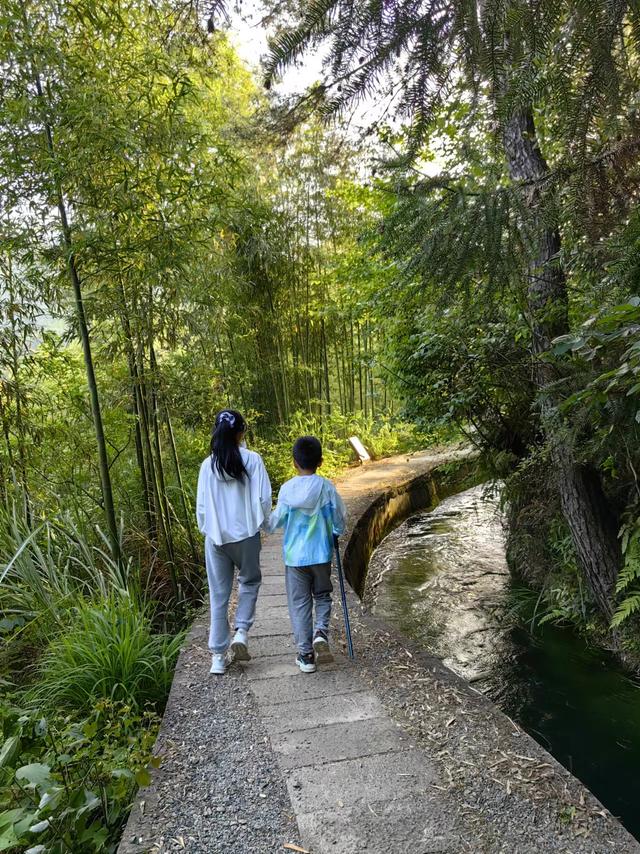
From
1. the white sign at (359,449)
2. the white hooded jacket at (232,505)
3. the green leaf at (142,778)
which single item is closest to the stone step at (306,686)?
the white hooded jacket at (232,505)

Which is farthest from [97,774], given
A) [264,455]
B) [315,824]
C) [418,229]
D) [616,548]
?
[264,455]

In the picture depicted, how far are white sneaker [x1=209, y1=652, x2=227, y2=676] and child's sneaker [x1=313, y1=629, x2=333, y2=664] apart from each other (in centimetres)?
45

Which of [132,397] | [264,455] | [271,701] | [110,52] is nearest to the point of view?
[271,701]

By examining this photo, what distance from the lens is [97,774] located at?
186cm

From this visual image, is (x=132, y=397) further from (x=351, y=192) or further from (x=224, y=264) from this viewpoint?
(x=351, y=192)

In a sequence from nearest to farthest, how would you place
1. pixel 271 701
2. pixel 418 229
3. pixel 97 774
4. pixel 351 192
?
1. pixel 97 774
2. pixel 418 229
3. pixel 271 701
4. pixel 351 192

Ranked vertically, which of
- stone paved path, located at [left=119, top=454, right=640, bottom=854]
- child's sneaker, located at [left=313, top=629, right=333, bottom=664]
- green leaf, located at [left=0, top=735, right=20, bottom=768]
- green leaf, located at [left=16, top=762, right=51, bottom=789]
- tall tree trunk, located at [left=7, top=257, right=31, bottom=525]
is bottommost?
stone paved path, located at [left=119, top=454, right=640, bottom=854]

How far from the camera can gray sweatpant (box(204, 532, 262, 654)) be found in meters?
2.63

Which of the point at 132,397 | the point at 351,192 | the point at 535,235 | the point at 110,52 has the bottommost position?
the point at 132,397

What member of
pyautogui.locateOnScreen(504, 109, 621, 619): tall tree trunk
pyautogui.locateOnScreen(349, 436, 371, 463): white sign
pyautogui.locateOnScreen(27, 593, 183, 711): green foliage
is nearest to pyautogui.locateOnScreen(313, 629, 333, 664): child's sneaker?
pyautogui.locateOnScreen(27, 593, 183, 711): green foliage

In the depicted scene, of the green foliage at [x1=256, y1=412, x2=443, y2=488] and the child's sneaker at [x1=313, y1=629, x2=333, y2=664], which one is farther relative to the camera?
the green foliage at [x1=256, y1=412, x2=443, y2=488]

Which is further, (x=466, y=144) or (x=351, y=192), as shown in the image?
(x=351, y=192)

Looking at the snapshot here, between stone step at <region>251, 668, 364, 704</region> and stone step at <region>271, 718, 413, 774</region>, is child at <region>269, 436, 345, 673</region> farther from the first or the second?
stone step at <region>271, 718, 413, 774</region>

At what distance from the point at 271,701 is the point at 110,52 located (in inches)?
137
